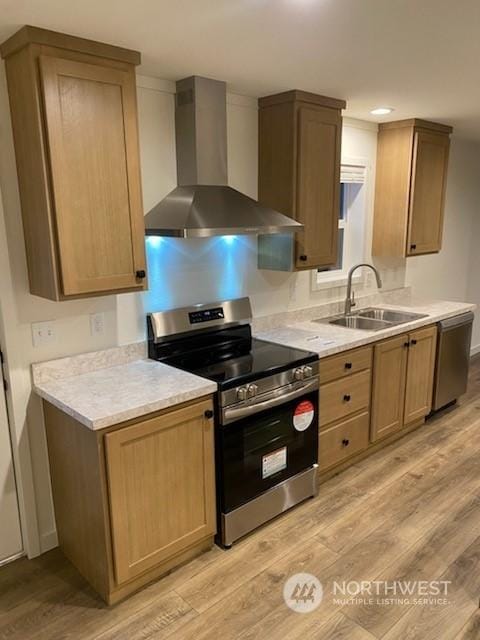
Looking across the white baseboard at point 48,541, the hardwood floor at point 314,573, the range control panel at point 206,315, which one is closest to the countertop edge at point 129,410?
the range control panel at point 206,315

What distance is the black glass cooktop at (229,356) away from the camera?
245cm

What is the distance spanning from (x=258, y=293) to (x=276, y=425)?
1024 millimetres

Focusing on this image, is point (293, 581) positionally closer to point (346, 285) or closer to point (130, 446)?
point (130, 446)

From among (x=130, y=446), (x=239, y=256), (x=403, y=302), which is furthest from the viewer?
(x=403, y=302)

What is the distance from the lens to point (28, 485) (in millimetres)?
2393

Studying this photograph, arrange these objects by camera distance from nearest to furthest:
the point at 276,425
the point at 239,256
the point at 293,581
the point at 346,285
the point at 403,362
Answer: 1. the point at 293,581
2. the point at 276,425
3. the point at 239,256
4. the point at 403,362
5. the point at 346,285

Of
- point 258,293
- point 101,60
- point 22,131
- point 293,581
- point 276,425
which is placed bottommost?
point 293,581

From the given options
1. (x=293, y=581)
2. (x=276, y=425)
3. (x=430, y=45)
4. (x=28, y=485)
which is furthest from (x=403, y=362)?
(x=28, y=485)

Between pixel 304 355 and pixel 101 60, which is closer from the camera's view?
pixel 101 60

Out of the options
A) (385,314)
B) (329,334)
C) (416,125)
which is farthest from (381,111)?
(329,334)

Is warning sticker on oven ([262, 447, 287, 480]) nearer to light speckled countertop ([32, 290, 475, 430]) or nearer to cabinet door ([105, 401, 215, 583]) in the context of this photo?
cabinet door ([105, 401, 215, 583])

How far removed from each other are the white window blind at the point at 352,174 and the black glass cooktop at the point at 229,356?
1.56 meters

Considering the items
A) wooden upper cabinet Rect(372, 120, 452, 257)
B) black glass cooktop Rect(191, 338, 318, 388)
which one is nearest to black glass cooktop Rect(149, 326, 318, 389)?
black glass cooktop Rect(191, 338, 318, 388)

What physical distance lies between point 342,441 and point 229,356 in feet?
3.20
